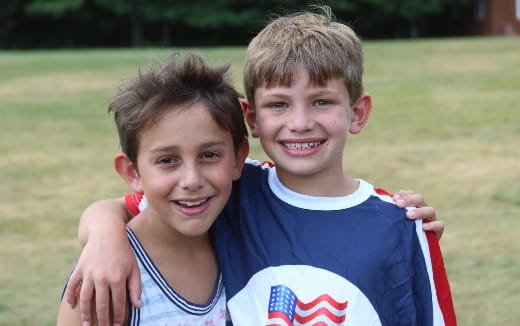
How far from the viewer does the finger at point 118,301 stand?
1.94 metres

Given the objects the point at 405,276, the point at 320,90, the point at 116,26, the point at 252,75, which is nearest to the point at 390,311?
the point at 405,276

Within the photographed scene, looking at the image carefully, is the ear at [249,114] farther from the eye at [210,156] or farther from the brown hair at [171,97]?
the eye at [210,156]

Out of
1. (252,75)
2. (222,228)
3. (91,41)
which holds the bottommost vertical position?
(91,41)

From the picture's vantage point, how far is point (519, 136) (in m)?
7.93

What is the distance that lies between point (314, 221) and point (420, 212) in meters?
0.30

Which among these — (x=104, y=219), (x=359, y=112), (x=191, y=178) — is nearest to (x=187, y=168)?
(x=191, y=178)

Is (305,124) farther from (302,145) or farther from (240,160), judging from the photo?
(240,160)

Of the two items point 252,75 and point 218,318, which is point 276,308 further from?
point 252,75

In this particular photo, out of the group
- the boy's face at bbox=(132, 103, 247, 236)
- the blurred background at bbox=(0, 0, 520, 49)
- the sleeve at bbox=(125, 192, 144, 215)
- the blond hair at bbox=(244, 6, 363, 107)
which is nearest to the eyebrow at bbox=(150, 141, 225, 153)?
the boy's face at bbox=(132, 103, 247, 236)

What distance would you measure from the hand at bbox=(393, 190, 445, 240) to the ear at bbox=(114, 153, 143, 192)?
755mm

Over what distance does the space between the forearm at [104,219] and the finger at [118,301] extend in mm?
202

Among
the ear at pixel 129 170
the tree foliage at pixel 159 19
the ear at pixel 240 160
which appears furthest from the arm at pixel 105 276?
the tree foliage at pixel 159 19

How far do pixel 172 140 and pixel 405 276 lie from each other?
2.43ft

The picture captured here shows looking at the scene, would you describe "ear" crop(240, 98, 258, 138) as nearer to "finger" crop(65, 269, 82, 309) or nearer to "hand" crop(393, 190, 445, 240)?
"hand" crop(393, 190, 445, 240)
